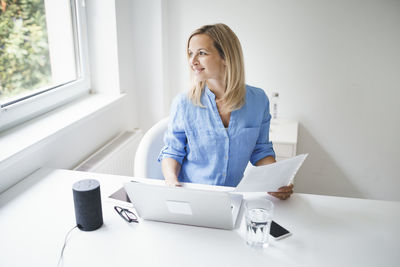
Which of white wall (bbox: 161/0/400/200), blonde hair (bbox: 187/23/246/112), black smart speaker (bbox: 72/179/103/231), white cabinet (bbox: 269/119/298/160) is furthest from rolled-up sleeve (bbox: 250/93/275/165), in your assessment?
white wall (bbox: 161/0/400/200)

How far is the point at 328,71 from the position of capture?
241 cm

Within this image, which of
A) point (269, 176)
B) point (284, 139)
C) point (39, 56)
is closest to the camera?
point (269, 176)

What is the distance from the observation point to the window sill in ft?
4.66

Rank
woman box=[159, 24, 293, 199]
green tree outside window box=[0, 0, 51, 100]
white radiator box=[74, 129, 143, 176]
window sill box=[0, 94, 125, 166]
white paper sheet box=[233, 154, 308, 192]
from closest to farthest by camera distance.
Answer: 1. white paper sheet box=[233, 154, 308, 192]
2. window sill box=[0, 94, 125, 166]
3. woman box=[159, 24, 293, 199]
4. green tree outside window box=[0, 0, 51, 100]
5. white radiator box=[74, 129, 143, 176]

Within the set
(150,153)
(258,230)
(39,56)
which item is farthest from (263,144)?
(39,56)

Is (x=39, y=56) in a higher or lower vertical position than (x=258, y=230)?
higher

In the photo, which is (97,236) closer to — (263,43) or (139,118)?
(139,118)

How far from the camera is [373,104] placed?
2.42m

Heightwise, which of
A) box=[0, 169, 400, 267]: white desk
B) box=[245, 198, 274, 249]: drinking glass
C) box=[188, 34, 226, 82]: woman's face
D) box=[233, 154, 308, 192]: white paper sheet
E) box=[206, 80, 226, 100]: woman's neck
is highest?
box=[188, 34, 226, 82]: woman's face

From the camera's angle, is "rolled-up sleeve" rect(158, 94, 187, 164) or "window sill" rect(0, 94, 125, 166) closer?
"window sill" rect(0, 94, 125, 166)

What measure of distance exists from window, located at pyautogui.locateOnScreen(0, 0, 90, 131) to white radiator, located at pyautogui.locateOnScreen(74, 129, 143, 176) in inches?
13.5

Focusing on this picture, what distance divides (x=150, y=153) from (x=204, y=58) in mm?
492

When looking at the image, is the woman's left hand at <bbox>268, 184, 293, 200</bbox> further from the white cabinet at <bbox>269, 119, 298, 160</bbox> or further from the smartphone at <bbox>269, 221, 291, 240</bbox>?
the white cabinet at <bbox>269, 119, 298, 160</bbox>

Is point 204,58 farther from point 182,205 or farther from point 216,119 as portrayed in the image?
point 182,205
